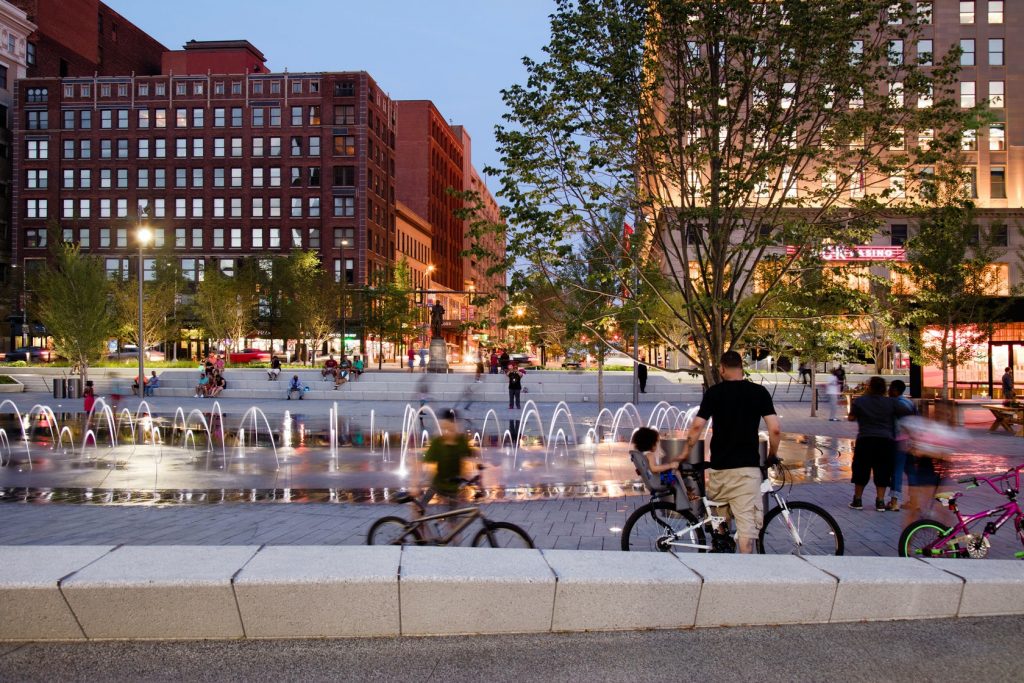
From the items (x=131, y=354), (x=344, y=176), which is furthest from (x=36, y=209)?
(x=344, y=176)

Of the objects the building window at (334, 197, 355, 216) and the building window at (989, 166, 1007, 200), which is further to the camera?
the building window at (334, 197, 355, 216)

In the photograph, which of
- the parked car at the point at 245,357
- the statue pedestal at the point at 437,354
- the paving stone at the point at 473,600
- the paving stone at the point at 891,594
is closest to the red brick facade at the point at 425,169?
the parked car at the point at 245,357

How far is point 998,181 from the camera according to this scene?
222ft

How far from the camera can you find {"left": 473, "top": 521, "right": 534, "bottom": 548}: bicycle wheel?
7461 mm

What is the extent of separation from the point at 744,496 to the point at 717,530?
42 cm

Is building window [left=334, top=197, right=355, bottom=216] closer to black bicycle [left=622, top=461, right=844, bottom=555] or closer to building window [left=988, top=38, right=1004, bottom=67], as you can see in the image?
building window [left=988, top=38, right=1004, bottom=67]

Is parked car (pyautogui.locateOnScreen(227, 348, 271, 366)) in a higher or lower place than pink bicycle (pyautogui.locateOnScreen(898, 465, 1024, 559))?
higher

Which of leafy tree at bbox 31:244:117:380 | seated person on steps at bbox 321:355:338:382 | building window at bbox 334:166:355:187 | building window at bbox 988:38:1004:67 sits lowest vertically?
seated person on steps at bbox 321:355:338:382

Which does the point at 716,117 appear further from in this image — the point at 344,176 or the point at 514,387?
the point at 344,176

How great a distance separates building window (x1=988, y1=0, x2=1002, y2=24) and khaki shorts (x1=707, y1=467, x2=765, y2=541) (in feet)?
238

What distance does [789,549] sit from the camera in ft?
25.9

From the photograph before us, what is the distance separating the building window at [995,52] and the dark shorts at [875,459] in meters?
67.3

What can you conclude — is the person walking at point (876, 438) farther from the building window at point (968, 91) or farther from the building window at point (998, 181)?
the building window at point (998, 181)

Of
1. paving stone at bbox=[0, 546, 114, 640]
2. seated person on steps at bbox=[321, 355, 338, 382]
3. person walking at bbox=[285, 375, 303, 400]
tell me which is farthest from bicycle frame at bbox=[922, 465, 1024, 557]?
seated person on steps at bbox=[321, 355, 338, 382]
